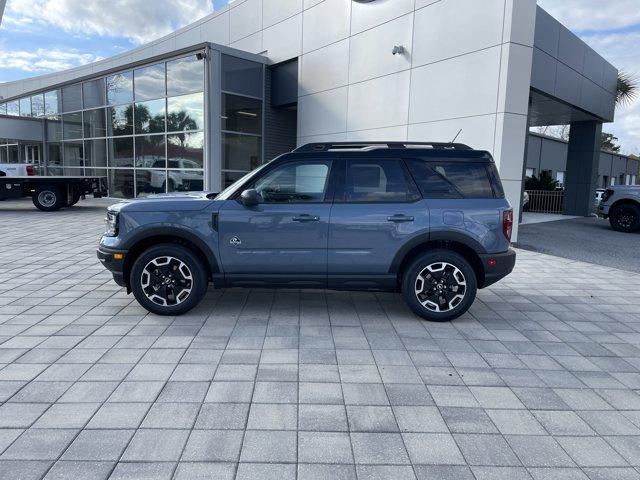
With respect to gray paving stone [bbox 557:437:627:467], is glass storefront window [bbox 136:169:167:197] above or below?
above

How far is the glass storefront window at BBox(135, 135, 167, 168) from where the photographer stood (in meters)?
17.1

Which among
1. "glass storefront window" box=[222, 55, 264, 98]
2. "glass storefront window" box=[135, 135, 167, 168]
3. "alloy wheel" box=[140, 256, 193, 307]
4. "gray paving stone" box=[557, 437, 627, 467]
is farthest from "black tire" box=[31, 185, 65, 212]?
"gray paving stone" box=[557, 437, 627, 467]

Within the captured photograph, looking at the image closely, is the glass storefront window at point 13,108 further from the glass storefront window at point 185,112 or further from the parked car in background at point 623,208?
the parked car in background at point 623,208

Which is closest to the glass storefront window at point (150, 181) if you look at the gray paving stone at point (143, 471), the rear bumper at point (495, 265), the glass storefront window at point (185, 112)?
the glass storefront window at point (185, 112)

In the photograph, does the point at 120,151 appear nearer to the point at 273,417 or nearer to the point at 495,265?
the point at 495,265

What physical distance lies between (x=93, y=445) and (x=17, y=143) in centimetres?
2964

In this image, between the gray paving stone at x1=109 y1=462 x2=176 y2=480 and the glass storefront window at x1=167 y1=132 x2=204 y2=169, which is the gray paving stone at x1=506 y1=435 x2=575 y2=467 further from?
the glass storefront window at x1=167 y1=132 x2=204 y2=169

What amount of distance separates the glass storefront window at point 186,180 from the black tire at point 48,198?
3738 millimetres

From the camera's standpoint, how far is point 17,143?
87.0 ft

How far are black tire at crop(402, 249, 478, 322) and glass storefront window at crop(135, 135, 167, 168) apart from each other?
46.4 ft

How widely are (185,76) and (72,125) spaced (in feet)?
30.1

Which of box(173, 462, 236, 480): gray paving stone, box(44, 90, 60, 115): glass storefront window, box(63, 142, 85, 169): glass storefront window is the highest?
box(44, 90, 60, 115): glass storefront window

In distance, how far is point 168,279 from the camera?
196 inches

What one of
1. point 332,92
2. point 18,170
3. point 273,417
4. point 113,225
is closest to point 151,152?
point 18,170
